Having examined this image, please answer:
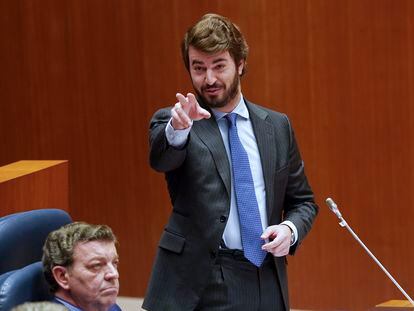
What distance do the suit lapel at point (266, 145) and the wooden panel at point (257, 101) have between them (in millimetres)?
794

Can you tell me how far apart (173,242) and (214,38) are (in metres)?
0.25

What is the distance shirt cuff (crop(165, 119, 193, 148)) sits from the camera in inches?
46.6

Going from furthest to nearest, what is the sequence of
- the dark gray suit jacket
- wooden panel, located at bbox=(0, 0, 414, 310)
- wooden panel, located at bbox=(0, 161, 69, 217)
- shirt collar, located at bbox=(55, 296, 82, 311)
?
wooden panel, located at bbox=(0, 0, 414, 310) → wooden panel, located at bbox=(0, 161, 69, 217) → the dark gray suit jacket → shirt collar, located at bbox=(55, 296, 82, 311)

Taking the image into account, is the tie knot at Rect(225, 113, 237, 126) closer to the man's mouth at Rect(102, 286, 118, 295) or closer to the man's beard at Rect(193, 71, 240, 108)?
the man's beard at Rect(193, 71, 240, 108)

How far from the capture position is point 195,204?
48.8 inches

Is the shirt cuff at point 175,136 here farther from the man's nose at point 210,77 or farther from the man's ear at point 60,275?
the man's ear at point 60,275

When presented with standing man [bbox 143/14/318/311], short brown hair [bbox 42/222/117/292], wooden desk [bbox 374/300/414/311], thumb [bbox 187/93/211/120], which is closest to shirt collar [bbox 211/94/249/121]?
standing man [bbox 143/14/318/311]

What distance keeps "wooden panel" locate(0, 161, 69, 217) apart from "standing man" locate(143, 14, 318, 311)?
240 millimetres

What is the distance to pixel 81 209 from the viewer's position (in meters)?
2.41

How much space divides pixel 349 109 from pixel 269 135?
822 mm

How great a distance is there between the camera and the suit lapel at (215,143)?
1.25m

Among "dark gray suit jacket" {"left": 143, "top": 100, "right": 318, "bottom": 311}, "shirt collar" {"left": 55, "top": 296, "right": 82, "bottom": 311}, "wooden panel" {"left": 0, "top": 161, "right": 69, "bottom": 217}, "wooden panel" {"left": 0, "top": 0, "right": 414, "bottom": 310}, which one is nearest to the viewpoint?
"shirt collar" {"left": 55, "top": 296, "right": 82, "bottom": 311}

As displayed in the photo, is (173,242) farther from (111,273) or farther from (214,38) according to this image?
(214,38)

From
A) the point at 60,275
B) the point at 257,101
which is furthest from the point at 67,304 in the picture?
the point at 257,101
